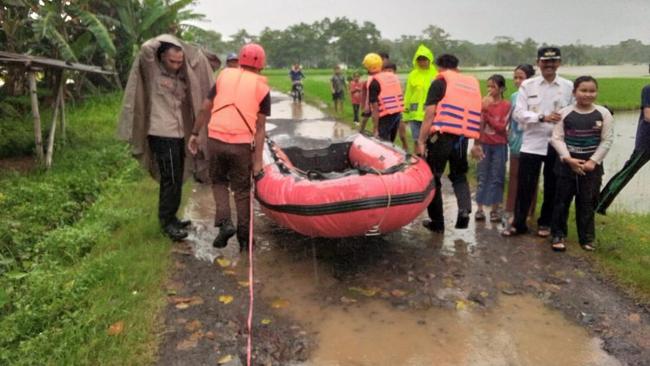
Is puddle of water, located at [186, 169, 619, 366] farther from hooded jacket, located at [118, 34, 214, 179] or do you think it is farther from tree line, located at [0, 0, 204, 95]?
tree line, located at [0, 0, 204, 95]

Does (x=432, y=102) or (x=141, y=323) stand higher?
(x=432, y=102)

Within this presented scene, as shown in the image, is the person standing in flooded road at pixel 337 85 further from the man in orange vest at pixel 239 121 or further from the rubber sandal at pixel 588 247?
the rubber sandal at pixel 588 247

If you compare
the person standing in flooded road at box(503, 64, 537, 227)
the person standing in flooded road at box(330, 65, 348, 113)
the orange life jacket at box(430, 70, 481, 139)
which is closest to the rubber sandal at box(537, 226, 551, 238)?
the person standing in flooded road at box(503, 64, 537, 227)

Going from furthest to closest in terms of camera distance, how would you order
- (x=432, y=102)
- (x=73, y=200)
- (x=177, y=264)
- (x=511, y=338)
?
(x=73, y=200) < (x=432, y=102) < (x=177, y=264) < (x=511, y=338)

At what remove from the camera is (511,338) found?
130 inches

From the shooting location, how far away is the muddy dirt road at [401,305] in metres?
3.16

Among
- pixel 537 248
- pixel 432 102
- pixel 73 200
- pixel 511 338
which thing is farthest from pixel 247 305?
pixel 73 200

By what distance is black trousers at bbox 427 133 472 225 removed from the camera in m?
4.90

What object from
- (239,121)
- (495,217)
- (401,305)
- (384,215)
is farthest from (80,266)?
(495,217)

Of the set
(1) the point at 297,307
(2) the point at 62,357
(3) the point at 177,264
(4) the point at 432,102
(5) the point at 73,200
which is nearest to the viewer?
(2) the point at 62,357

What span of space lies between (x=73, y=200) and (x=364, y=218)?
4.62 m

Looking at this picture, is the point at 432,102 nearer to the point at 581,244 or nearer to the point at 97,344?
the point at 581,244

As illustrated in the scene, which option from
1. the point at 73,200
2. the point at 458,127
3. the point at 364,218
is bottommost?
the point at 73,200

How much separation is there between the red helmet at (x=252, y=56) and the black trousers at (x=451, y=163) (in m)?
1.80
